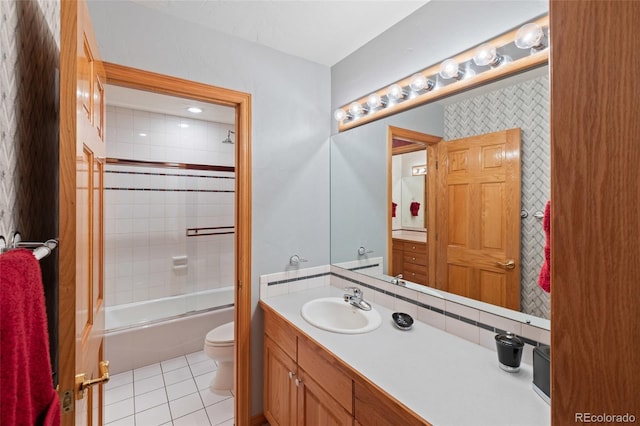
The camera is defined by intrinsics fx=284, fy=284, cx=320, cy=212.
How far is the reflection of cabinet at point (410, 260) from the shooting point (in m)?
1.54

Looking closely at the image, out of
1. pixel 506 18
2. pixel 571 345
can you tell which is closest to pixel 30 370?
pixel 571 345

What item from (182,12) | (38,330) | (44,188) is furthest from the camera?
(182,12)

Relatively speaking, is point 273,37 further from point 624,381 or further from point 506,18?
point 624,381

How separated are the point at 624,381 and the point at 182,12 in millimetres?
2055

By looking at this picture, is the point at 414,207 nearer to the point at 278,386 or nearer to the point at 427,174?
the point at 427,174

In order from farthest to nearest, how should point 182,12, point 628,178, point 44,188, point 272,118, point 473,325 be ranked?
point 272,118 < point 182,12 < point 473,325 < point 44,188 < point 628,178

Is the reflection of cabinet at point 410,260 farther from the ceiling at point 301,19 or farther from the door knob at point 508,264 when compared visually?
the ceiling at point 301,19

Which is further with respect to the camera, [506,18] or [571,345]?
[506,18]

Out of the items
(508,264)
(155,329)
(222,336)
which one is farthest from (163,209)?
(508,264)

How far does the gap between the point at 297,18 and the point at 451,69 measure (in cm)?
88

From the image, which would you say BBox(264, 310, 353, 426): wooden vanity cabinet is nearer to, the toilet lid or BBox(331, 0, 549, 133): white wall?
the toilet lid

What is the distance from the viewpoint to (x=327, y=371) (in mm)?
1200

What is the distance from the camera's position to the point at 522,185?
1.14 metres

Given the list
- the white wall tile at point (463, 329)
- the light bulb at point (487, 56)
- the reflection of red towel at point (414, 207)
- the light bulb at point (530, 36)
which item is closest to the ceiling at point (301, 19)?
the light bulb at point (487, 56)
